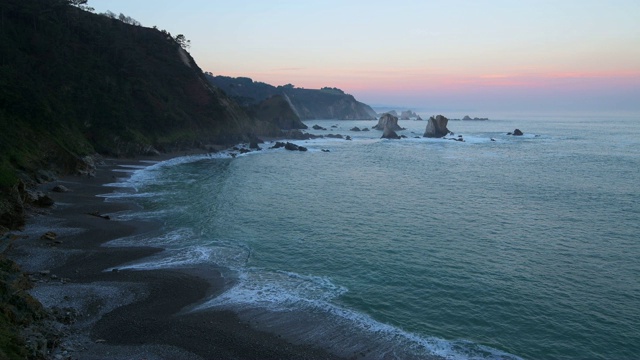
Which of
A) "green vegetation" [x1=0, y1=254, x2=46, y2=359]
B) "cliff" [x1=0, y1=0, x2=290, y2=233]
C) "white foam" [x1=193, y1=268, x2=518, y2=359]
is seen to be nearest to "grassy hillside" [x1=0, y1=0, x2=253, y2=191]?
"cliff" [x1=0, y1=0, x2=290, y2=233]

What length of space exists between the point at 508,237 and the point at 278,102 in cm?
13928

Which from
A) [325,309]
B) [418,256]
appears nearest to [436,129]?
[418,256]

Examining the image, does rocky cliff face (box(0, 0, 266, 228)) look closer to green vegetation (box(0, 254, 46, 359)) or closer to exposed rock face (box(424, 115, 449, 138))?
green vegetation (box(0, 254, 46, 359))

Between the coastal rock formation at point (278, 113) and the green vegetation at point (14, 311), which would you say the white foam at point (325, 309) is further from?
the coastal rock formation at point (278, 113)

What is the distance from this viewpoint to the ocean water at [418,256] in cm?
2070

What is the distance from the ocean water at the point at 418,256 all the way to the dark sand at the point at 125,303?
1.28 m

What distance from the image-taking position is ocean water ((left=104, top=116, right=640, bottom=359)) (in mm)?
20703

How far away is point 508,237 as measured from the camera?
3488 centimetres

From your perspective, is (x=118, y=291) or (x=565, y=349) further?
(x=118, y=291)

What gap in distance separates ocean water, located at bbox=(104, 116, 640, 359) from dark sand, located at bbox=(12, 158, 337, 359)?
128 cm

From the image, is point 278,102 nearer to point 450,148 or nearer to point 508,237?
point 450,148

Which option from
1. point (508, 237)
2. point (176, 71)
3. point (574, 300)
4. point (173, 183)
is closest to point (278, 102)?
point (176, 71)

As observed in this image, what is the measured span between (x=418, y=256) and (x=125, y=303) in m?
19.4

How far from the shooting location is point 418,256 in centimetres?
3052
